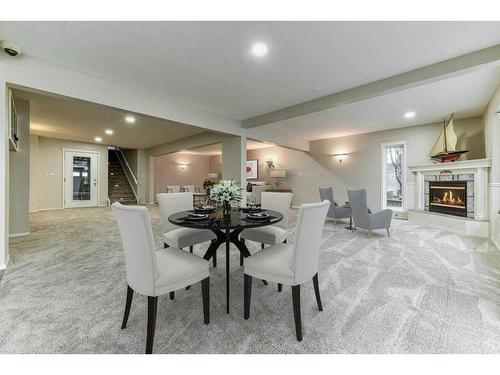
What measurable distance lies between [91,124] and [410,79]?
688cm

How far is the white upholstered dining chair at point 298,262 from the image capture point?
4.97 feet

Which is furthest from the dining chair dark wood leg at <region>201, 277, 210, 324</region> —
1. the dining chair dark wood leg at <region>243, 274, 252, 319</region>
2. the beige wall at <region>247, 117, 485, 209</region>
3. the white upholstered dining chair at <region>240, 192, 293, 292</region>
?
the beige wall at <region>247, 117, 485, 209</region>

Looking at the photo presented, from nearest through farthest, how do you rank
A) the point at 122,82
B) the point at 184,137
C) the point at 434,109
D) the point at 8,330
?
the point at 8,330
the point at 122,82
the point at 434,109
the point at 184,137

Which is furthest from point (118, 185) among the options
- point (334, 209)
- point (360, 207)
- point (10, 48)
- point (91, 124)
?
point (360, 207)

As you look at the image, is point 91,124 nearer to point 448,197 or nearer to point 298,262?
point 298,262

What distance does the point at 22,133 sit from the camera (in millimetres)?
4266

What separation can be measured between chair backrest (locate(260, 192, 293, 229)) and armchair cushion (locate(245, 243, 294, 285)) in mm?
1020

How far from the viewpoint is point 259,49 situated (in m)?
2.46

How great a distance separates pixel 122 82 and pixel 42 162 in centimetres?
672

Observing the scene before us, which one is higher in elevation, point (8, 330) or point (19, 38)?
point (19, 38)

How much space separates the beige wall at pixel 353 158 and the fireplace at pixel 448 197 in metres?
0.67

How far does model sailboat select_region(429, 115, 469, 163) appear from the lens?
500 cm

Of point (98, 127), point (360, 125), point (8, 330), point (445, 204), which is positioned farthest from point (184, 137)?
point (445, 204)
